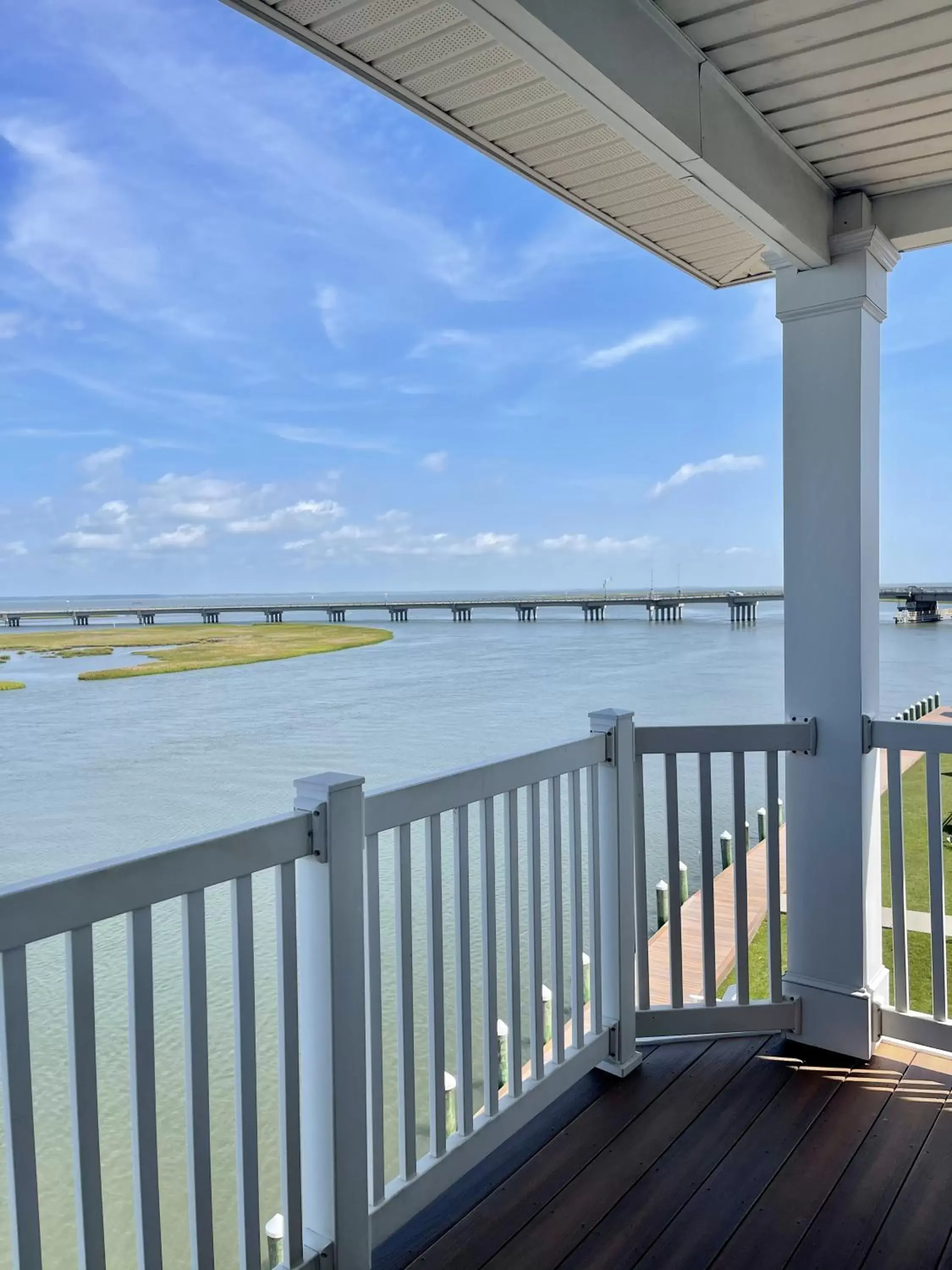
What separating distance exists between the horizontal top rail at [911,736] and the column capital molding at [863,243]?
1.41 meters

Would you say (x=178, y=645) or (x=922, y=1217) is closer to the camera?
(x=922, y=1217)

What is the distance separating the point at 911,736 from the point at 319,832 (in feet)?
6.14

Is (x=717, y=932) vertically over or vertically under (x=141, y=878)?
under

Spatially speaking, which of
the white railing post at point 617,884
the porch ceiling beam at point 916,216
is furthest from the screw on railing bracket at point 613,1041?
the porch ceiling beam at point 916,216

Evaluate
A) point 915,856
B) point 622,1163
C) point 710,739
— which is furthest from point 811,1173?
point 915,856

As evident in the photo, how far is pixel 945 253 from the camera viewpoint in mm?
21109

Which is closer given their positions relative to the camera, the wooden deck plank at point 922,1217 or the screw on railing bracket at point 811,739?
the wooden deck plank at point 922,1217

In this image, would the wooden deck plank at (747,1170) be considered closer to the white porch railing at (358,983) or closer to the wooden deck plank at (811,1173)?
the wooden deck plank at (811,1173)

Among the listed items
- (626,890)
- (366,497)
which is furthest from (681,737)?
(366,497)

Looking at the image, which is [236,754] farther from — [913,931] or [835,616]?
[835,616]

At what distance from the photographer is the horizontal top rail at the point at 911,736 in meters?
2.48

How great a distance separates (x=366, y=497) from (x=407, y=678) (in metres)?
28.5

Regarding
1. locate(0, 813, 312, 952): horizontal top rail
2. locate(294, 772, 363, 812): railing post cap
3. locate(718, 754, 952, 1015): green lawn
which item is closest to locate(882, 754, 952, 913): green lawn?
locate(718, 754, 952, 1015): green lawn

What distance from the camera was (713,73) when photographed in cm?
192
